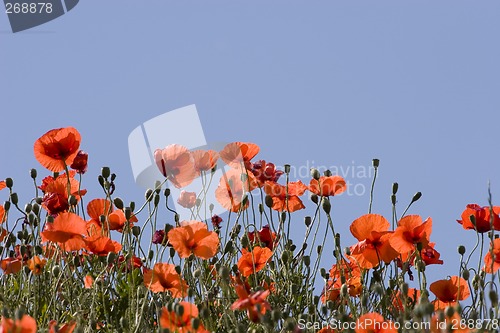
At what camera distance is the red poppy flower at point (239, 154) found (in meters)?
3.86

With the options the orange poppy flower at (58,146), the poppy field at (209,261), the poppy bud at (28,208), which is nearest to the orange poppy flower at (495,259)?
the poppy field at (209,261)

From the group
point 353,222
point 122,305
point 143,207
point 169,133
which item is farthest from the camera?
point 169,133

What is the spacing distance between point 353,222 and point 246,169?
713 millimetres

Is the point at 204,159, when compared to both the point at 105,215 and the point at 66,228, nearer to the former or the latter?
the point at 105,215

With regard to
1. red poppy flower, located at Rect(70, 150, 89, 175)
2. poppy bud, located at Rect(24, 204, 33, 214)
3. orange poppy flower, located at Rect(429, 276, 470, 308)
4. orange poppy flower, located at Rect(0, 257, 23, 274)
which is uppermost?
red poppy flower, located at Rect(70, 150, 89, 175)

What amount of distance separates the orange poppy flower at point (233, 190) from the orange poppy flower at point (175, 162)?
0.17 metres

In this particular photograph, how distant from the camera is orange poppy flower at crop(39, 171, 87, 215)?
150 inches

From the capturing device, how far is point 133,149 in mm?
4145

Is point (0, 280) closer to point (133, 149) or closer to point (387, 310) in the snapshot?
point (133, 149)

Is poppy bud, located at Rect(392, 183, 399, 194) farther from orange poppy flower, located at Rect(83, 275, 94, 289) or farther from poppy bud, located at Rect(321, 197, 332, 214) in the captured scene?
orange poppy flower, located at Rect(83, 275, 94, 289)

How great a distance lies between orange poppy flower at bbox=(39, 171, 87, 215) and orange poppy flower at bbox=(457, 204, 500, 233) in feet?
5.17

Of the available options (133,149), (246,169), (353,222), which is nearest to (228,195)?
(246,169)

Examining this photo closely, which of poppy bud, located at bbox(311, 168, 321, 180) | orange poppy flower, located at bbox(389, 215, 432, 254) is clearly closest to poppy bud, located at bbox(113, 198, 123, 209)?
poppy bud, located at bbox(311, 168, 321, 180)

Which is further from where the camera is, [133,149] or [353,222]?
[133,149]
